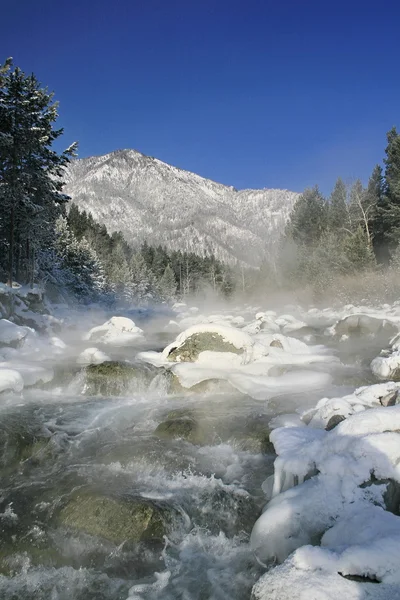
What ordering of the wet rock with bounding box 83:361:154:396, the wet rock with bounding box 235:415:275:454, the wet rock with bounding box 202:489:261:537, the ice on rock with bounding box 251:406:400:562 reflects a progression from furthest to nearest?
the wet rock with bounding box 83:361:154:396 → the wet rock with bounding box 235:415:275:454 → the wet rock with bounding box 202:489:261:537 → the ice on rock with bounding box 251:406:400:562

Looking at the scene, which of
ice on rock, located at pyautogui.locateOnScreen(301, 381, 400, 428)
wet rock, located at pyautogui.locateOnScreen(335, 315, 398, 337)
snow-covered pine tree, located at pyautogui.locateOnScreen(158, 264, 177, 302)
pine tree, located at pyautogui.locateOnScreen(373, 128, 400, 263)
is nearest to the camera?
ice on rock, located at pyautogui.locateOnScreen(301, 381, 400, 428)

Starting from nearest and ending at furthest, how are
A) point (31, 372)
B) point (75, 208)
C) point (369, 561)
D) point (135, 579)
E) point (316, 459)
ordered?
point (369, 561) < point (135, 579) < point (316, 459) < point (31, 372) < point (75, 208)

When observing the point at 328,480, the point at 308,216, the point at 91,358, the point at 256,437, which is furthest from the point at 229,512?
the point at 308,216

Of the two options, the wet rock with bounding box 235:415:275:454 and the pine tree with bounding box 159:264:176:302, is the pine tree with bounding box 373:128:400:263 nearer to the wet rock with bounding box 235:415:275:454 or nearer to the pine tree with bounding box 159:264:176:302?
the wet rock with bounding box 235:415:275:454

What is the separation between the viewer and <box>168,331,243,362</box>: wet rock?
13227 mm

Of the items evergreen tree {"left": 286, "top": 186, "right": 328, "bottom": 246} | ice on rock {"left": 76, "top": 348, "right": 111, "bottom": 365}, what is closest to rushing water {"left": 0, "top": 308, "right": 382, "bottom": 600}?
ice on rock {"left": 76, "top": 348, "right": 111, "bottom": 365}

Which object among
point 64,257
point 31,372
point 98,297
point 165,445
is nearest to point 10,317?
point 31,372

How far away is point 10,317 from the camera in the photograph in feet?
61.8

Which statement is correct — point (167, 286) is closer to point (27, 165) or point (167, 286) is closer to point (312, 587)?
point (27, 165)

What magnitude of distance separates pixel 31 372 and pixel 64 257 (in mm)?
30819

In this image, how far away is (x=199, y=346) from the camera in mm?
13523

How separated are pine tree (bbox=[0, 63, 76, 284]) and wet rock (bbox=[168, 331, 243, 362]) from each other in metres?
12.8

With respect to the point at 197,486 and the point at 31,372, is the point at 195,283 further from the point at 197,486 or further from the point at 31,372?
the point at 197,486

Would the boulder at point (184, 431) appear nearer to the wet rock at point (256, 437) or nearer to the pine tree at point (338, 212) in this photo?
the wet rock at point (256, 437)
